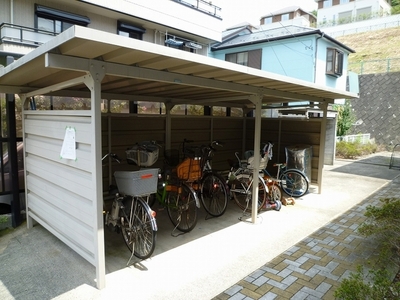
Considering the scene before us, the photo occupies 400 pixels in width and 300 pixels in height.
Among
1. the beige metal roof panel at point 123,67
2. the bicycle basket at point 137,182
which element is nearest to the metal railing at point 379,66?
the beige metal roof panel at point 123,67

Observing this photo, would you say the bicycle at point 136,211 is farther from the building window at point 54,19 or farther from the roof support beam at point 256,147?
the building window at point 54,19

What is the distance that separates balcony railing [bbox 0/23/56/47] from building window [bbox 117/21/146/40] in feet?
7.31

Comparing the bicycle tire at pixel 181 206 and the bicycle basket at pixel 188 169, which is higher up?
the bicycle basket at pixel 188 169

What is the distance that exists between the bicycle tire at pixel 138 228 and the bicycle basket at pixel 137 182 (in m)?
0.13

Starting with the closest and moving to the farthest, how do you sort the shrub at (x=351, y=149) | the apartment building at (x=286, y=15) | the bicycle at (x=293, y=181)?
the bicycle at (x=293, y=181), the shrub at (x=351, y=149), the apartment building at (x=286, y=15)

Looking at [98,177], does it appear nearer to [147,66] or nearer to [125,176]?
[125,176]

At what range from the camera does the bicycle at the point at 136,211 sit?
118 inches

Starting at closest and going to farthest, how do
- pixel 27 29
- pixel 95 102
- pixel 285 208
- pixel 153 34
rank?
1. pixel 95 102
2. pixel 285 208
3. pixel 27 29
4. pixel 153 34

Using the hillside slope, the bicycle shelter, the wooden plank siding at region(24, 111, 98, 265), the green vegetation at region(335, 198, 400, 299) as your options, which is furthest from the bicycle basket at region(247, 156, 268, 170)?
the hillside slope

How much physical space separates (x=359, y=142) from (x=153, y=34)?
389 inches

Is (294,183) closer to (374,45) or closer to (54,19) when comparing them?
(54,19)

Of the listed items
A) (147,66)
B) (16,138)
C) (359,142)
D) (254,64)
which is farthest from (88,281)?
(359,142)

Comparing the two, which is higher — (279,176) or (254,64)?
(254,64)

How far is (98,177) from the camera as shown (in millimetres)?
2432
